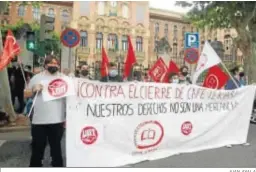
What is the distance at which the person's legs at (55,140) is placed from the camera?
5.92 m

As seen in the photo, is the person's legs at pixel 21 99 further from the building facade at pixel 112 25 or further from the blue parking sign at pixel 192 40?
the building facade at pixel 112 25

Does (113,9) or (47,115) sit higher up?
(113,9)

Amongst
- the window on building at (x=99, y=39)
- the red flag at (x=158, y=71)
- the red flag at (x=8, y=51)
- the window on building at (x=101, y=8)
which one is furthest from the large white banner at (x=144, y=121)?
the window on building at (x=101, y=8)

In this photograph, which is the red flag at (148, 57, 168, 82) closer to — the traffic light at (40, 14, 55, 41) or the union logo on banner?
the union logo on banner

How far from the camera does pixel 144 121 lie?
6789mm

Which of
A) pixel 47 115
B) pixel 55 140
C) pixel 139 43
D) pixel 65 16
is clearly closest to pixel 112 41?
pixel 139 43

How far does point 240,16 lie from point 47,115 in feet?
47.7

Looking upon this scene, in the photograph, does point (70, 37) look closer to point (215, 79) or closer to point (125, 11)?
point (215, 79)

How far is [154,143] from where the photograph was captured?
6891 millimetres

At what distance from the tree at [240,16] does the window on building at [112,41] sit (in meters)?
43.3

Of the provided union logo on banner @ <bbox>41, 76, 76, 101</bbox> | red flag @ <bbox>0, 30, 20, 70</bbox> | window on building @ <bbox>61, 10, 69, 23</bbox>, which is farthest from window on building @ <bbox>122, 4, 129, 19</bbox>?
union logo on banner @ <bbox>41, 76, 76, 101</bbox>

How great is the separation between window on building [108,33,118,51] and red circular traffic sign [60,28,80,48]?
2058 inches

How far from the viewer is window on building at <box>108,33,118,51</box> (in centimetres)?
6388

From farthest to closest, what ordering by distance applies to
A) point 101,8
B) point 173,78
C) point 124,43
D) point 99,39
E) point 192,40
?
point 101,8 → point 124,43 → point 99,39 → point 192,40 → point 173,78
